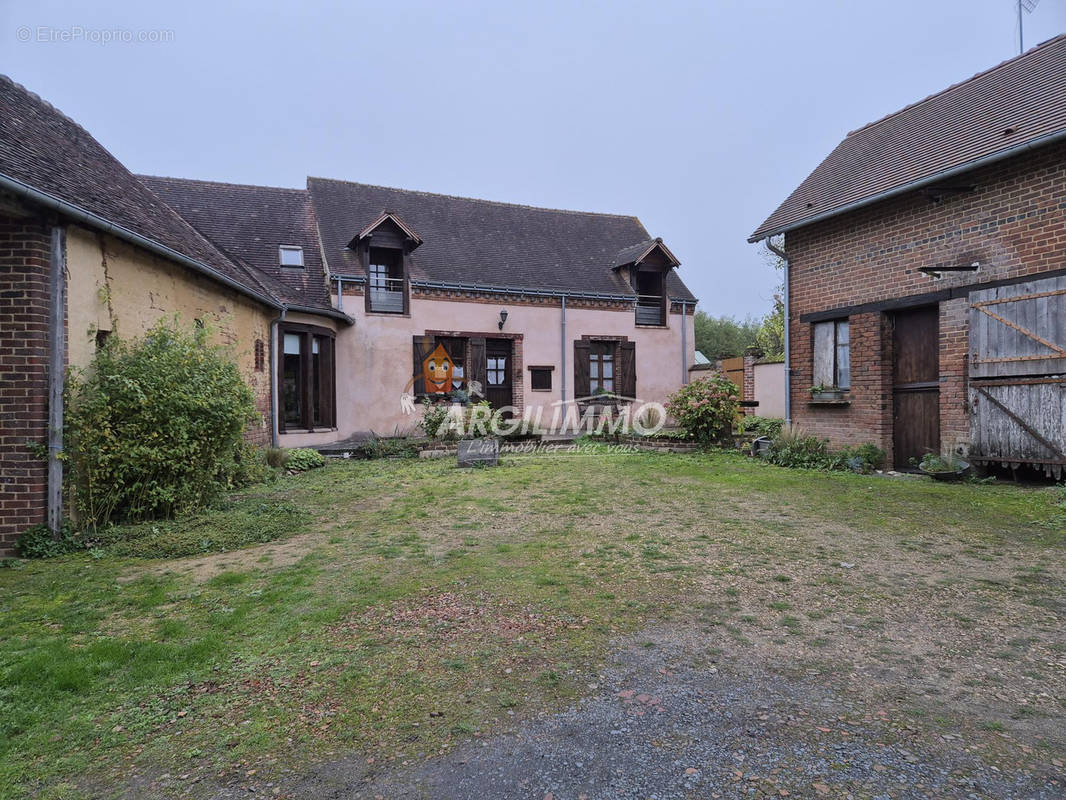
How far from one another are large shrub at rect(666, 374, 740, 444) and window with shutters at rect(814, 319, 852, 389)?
6.34 ft

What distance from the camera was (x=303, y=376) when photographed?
12766 millimetres

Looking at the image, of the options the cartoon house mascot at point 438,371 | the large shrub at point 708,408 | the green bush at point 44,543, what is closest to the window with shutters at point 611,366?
the cartoon house mascot at point 438,371

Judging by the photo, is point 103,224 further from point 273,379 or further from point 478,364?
point 478,364

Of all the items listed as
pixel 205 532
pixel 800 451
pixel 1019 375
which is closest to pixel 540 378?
pixel 800 451

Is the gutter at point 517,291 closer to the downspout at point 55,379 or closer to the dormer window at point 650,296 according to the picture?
the dormer window at point 650,296

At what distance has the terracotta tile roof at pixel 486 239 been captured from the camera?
617 inches

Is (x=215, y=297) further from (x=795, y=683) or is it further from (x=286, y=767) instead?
(x=795, y=683)

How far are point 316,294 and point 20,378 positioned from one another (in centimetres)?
897

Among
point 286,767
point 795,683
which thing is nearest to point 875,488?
point 795,683

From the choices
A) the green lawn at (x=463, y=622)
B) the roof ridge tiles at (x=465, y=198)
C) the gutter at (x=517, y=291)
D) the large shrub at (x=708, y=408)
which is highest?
the roof ridge tiles at (x=465, y=198)

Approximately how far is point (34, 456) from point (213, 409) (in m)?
1.46

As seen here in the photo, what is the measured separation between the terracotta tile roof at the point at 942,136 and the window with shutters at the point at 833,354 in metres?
1.86

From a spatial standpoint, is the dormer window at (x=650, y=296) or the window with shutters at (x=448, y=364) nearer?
the window with shutters at (x=448, y=364)

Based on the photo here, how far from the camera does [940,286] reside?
8539 mm
